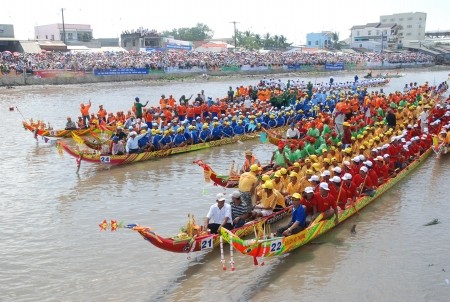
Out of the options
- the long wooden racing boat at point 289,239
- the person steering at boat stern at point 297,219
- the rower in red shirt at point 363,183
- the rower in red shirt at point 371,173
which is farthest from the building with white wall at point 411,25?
the person steering at boat stern at point 297,219

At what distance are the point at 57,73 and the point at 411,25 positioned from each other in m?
90.2

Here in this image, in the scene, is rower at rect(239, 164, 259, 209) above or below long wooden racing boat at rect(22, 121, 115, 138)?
above

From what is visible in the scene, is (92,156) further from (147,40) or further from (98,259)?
(147,40)

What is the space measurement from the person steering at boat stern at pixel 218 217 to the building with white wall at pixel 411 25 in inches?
4247

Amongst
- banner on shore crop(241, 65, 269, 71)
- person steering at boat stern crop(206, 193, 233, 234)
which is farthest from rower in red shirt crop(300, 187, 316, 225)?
banner on shore crop(241, 65, 269, 71)

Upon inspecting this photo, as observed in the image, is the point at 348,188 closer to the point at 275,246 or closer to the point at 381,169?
the point at 381,169

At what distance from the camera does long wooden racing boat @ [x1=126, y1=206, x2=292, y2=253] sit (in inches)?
283

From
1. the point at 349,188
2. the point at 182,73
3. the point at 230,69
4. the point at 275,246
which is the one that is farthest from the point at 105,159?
the point at 230,69

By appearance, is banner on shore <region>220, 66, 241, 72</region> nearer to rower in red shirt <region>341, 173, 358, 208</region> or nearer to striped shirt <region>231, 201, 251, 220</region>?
rower in red shirt <region>341, 173, 358, 208</region>

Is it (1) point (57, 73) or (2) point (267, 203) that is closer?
(2) point (267, 203)

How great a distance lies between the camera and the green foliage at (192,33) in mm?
116938

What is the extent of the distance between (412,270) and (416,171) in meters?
7.14

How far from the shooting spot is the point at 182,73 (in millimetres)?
50406

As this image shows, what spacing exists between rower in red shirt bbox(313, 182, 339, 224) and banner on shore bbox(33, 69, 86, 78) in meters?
36.9
